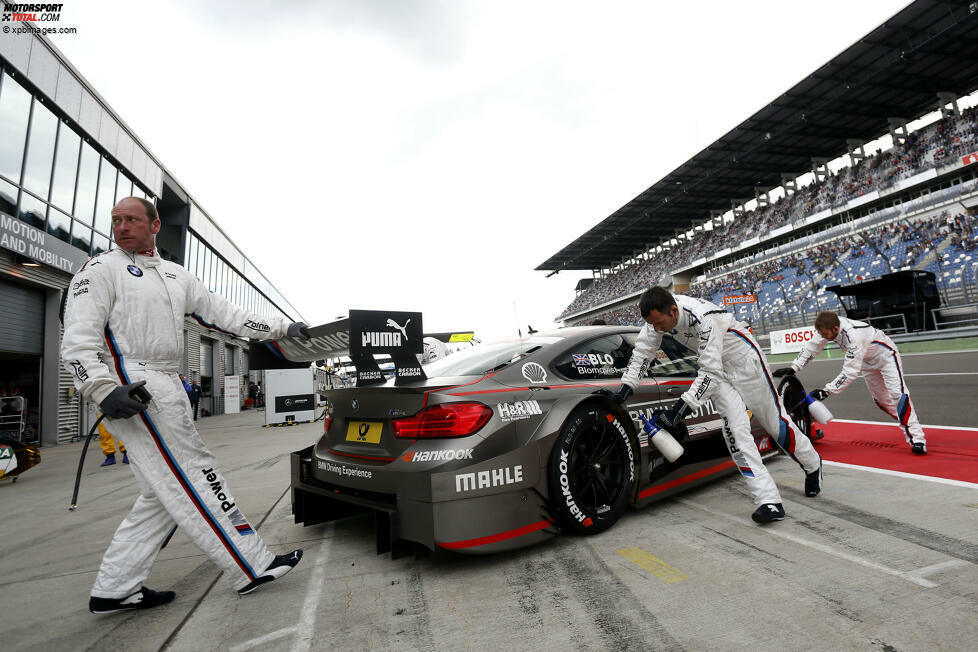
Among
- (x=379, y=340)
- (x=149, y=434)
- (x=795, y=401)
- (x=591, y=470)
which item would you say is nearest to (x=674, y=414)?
(x=591, y=470)

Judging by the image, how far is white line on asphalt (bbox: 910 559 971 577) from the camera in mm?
2032

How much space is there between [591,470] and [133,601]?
2.24 meters

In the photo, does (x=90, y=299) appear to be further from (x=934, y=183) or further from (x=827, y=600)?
(x=934, y=183)

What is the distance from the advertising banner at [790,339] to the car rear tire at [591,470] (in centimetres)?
1952

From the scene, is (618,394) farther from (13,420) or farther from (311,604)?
(13,420)

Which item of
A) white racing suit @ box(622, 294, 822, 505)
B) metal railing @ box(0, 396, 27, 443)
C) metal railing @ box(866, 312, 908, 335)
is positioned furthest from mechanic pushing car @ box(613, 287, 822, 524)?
metal railing @ box(866, 312, 908, 335)

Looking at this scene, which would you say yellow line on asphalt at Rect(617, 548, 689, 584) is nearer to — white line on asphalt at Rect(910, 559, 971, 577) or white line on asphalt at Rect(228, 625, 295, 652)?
white line on asphalt at Rect(910, 559, 971, 577)

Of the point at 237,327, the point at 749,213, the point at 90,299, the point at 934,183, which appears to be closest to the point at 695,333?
the point at 237,327

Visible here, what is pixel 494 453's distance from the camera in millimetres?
2371

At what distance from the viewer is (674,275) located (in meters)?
43.7

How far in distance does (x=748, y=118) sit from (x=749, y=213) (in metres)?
12.9

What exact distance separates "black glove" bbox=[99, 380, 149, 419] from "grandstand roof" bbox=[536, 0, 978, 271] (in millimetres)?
28618

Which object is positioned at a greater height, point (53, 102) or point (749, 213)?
point (749, 213)

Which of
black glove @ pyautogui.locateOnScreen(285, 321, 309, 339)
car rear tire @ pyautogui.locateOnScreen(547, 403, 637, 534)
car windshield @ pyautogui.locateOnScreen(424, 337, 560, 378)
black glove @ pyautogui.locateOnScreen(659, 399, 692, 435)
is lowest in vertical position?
car rear tire @ pyautogui.locateOnScreen(547, 403, 637, 534)
